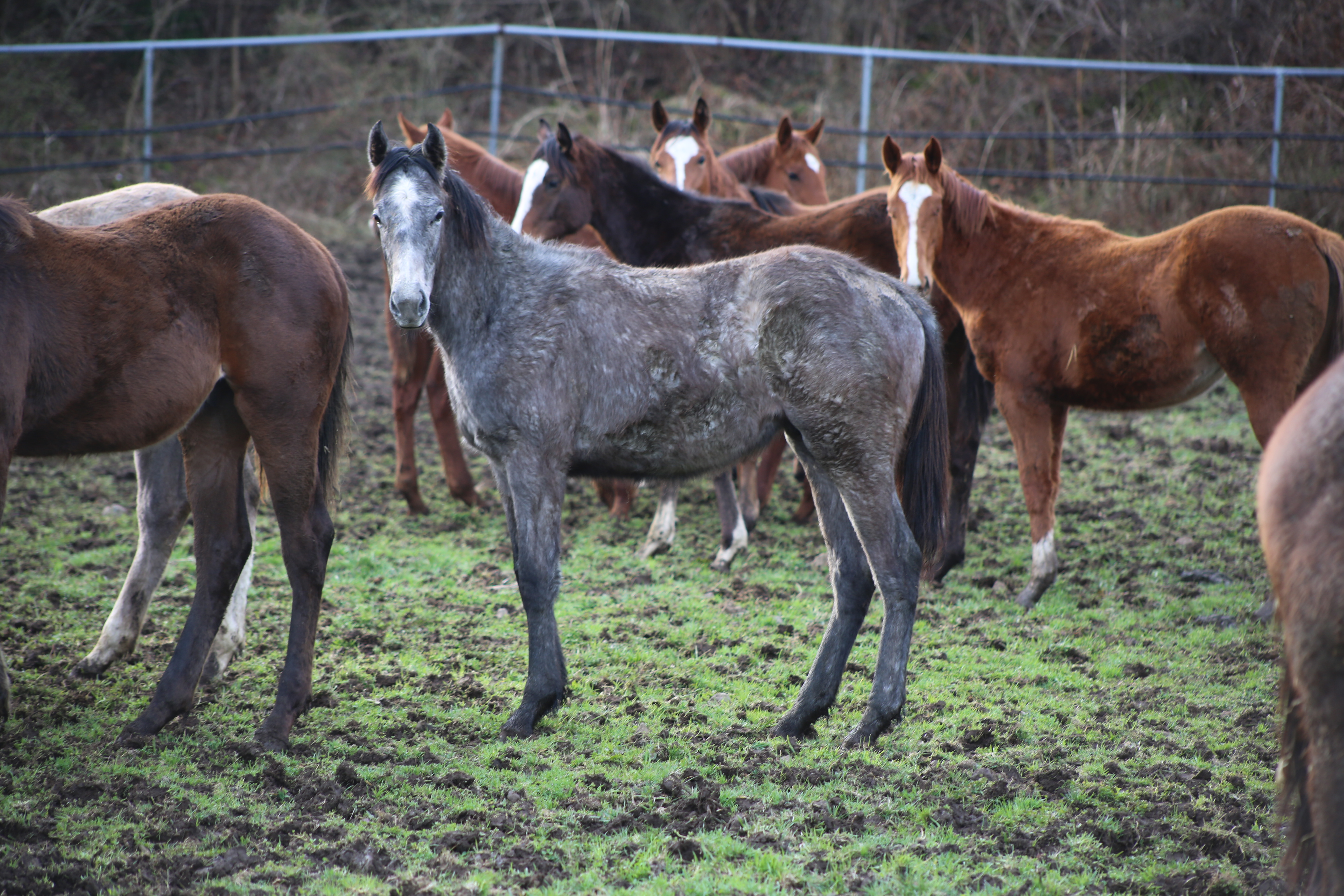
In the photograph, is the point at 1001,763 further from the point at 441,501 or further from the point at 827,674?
the point at 441,501

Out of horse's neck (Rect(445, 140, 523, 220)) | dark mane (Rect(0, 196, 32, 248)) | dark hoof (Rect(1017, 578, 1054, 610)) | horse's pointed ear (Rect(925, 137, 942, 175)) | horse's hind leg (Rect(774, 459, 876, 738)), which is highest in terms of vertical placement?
horse's pointed ear (Rect(925, 137, 942, 175))

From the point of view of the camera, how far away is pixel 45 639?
4551 millimetres

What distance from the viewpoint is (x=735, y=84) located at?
1606cm

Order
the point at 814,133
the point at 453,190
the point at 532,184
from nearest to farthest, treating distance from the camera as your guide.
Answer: the point at 453,190 → the point at 532,184 → the point at 814,133

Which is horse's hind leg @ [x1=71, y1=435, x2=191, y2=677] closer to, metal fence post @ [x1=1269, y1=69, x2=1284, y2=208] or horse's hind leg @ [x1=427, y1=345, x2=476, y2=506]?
horse's hind leg @ [x1=427, y1=345, x2=476, y2=506]

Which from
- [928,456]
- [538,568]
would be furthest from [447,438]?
[928,456]

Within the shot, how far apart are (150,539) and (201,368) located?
3.95ft

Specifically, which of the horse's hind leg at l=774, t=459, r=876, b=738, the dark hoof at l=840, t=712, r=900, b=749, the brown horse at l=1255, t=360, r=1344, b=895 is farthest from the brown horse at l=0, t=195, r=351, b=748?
the brown horse at l=1255, t=360, r=1344, b=895

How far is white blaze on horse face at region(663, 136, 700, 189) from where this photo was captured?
7648 millimetres

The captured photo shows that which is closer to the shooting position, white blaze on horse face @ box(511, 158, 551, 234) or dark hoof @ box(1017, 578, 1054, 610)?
dark hoof @ box(1017, 578, 1054, 610)

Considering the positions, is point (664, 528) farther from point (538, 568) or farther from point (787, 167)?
point (787, 167)

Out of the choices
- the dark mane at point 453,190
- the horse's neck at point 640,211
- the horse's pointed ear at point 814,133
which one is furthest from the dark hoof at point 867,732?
the horse's pointed ear at point 814,133

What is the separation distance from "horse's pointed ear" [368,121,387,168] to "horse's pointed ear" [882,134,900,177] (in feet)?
9.42

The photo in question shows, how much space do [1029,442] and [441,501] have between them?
392cm
